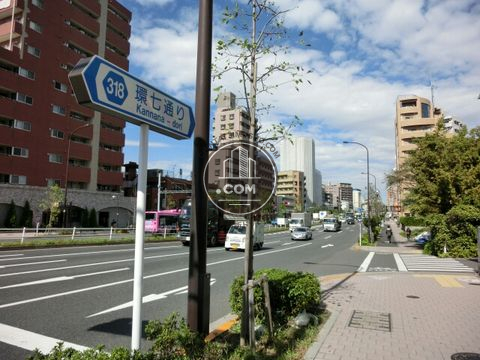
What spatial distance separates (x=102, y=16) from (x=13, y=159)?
2483 centimetres

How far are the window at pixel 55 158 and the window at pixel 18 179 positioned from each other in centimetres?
382

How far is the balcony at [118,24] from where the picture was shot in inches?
2070

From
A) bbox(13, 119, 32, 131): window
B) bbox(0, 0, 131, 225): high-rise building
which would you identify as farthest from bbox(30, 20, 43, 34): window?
bbox(13, 119, 32, 131): window

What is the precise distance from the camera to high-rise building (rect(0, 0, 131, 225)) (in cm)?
3825

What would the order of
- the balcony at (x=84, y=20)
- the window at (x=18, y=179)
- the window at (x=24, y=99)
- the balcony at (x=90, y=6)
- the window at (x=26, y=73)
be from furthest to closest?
the balcony at (x=90, y=6)
the balcony at (x=84, y=20)
the window at (x=26, y=73)
the window at (x=24, y=99)
the window at (x=18, y=179)

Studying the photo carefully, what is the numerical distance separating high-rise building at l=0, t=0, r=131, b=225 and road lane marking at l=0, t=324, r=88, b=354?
36384 mm

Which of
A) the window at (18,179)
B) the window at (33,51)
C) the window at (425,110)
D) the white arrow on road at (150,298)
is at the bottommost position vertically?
the white arrow on road at (150,298)

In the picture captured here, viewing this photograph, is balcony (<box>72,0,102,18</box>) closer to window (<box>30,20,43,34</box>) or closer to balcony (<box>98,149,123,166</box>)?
window (<box>30,20,43,34</box>)

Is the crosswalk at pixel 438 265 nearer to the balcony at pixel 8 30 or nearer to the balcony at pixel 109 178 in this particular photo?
the balcony at pixel 109 178

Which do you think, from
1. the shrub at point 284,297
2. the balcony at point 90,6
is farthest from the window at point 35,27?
the shrub at point 284,297

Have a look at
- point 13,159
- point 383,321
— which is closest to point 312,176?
point 13,159

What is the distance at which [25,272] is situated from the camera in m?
11.6

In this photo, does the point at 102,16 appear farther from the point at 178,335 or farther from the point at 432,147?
the point at 178,335

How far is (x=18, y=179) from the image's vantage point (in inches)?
1511
